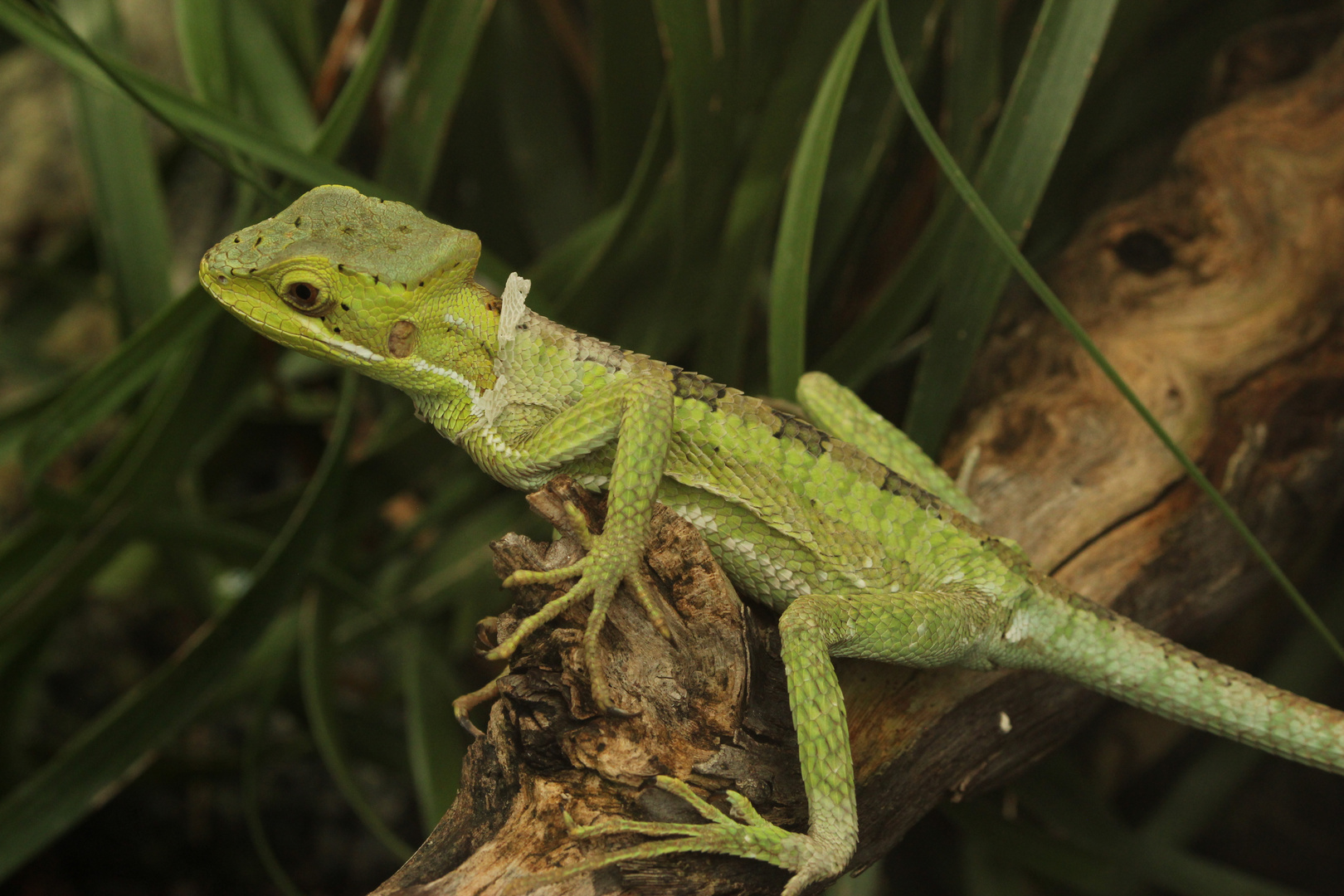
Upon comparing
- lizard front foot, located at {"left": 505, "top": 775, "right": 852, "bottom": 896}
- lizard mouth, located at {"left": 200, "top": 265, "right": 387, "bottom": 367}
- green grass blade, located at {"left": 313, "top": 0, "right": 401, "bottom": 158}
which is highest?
green grass blade, located at {"left": 313, "top": 0, "right": 401, "bottom": 158}

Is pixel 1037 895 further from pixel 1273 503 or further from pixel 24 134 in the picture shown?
pixel 24 134

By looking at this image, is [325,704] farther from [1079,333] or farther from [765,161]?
[1079,333]

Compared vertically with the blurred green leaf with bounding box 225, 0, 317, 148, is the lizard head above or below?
below

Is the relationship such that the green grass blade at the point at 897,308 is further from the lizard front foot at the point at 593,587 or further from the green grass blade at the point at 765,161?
the lizard front foot at the point at 593,587

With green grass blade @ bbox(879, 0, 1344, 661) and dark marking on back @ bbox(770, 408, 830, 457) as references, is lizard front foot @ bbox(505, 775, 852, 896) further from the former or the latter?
green grass blade @ bbox(879, 0, 1344, 661)

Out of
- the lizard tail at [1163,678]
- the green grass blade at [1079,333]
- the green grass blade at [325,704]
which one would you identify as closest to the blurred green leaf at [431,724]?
the green grass blade at [325,704]

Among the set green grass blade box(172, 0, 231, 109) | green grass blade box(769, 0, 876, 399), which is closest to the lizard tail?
green grass blade box(769, 0, 876, 399)

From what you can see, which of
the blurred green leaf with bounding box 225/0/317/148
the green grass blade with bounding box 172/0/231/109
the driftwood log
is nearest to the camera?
the driftwood log

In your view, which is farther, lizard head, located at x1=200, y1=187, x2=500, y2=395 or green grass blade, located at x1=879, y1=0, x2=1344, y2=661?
lizard head, located at x1=200, y1=187, x2=500, y2=395
